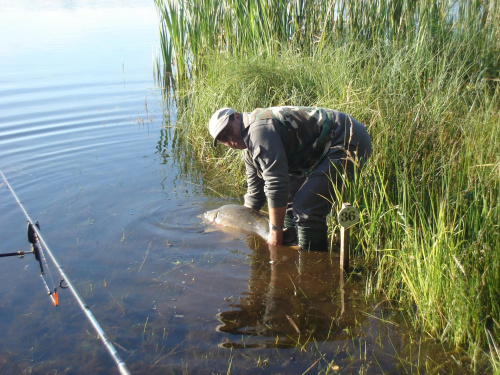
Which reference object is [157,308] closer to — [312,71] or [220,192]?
[220,192]

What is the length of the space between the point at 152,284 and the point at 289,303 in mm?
1211

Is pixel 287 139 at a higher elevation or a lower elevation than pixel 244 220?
higher

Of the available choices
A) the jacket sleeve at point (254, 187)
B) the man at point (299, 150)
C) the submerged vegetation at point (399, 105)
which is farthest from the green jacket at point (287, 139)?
the submerged vegetation at point (399, 105)

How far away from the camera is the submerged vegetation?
Result: 3.33 metres

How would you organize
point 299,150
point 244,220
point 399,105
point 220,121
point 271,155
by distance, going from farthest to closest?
point 244,220
point 399,105
point 299,150
point 220,121
point 271,155

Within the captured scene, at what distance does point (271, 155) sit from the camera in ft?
14.1

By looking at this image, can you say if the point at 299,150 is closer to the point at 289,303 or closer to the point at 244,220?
the point at 244,220

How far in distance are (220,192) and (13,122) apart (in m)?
4.92

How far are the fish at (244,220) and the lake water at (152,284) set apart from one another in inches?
4.4

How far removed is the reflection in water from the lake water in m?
0.01

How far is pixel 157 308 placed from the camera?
4121 millimetres

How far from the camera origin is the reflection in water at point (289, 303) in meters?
3.67

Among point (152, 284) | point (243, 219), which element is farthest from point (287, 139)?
point (152, 284)

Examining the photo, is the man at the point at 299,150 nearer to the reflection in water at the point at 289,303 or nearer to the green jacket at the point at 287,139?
the green jacket at the point at 287,139
